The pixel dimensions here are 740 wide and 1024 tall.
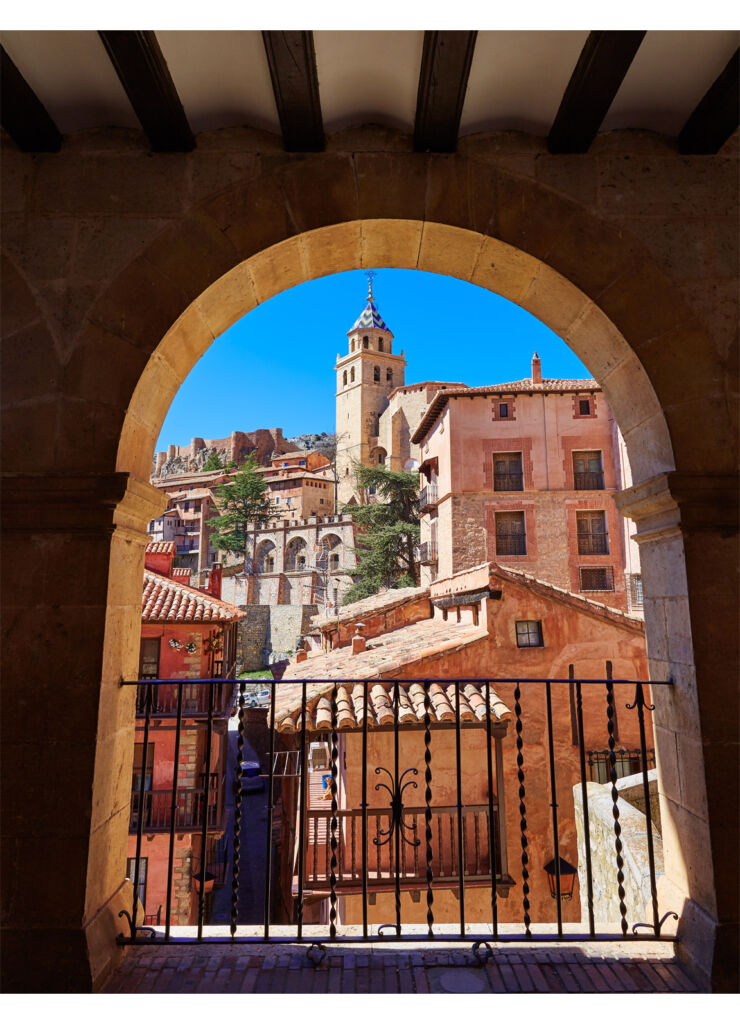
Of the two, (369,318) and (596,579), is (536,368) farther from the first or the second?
(369,318)

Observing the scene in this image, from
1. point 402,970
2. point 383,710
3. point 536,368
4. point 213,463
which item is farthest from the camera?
point 213,463

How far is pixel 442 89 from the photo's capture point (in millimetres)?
2127

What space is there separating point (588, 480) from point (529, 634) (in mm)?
12879

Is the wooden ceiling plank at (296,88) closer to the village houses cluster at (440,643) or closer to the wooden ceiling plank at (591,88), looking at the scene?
the wooden ceiling plank at (591,88)

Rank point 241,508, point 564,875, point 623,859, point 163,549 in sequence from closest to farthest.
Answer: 1. point 623,859
2. point 564,875
3. point 163,549
4. point 241,508

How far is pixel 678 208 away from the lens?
2.43 m

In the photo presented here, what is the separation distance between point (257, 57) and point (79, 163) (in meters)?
0.89

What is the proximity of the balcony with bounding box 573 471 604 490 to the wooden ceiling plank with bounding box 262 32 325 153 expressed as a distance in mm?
18866

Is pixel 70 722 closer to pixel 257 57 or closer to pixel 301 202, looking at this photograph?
pixel 301 202

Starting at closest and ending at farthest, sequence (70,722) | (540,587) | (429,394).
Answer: (70,722) < (540,587) < (429,394)

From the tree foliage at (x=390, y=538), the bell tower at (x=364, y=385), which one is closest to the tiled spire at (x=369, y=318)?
the bell tower at (x=364, y=385)

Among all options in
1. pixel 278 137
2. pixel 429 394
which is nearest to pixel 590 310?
pixel 278 137

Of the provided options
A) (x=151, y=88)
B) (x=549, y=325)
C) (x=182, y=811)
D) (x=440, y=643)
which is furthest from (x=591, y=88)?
(x=182, y=811)

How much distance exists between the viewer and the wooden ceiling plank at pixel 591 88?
1979 millimetres
